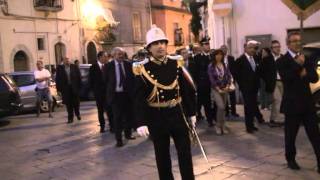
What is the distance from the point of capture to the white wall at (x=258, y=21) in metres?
15.2

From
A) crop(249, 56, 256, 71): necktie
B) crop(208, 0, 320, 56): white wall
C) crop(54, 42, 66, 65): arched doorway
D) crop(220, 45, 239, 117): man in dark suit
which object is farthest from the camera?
crop(54, 42, 66, 65): arched doorway

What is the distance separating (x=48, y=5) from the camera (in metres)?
28.2

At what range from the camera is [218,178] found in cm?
692

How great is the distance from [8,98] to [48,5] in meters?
14.3

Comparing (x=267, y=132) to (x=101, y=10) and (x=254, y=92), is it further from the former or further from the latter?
(x=101, y=10)

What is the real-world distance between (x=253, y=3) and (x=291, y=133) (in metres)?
9.46

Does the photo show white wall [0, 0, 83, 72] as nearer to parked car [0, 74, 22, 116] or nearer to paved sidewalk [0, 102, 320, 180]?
parked car [0, 74, 22, 116]

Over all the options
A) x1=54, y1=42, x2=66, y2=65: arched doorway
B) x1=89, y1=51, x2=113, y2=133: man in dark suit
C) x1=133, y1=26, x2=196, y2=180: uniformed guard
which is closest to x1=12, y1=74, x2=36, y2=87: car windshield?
x1=89, y1=51, x2=113, y2=133: man in dark suit

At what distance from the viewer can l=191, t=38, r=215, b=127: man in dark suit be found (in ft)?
37.8

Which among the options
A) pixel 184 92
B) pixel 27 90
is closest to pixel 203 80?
pixel 184 92

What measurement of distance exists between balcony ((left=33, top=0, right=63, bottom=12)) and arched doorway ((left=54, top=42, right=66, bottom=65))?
1.95 meters

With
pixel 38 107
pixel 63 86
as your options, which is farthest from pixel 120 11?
pixel 63 86

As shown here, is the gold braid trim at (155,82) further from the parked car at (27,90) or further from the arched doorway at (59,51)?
the arched doorway at (59,51)

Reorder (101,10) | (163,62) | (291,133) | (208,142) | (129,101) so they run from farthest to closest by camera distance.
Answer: (101,10) → (129,101) → (208,142) → (291,133) → (163,62)
